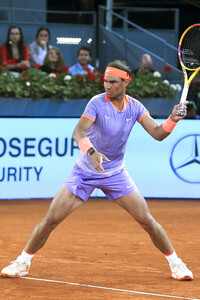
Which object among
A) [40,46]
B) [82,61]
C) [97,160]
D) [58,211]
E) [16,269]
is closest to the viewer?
[97,160]

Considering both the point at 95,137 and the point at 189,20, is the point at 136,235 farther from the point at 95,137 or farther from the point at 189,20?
the point at 189,20

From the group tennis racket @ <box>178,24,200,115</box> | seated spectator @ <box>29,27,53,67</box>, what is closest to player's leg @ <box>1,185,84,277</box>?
tennis racket @ <box>178,24,200,115</box>

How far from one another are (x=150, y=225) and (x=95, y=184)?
62cm

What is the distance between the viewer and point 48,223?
557cm

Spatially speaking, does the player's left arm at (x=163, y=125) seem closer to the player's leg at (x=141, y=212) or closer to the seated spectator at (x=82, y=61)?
the player's leg at (x=141, y=212)

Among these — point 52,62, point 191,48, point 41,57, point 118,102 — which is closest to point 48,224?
point 118,102

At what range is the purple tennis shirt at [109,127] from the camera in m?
5.47

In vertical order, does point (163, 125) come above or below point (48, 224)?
above

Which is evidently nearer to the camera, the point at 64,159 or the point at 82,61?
the point at 64,159

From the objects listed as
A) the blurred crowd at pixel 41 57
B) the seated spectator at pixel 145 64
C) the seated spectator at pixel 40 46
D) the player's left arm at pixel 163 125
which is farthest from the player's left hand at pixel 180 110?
the seated spectator at pixel 40 46

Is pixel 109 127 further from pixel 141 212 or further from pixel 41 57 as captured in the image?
pixel 41 57

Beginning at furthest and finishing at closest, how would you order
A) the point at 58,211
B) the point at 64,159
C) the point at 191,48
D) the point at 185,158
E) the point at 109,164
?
the point at 185,158
the point at 64,159
the point at 191,48
the point at 109,164
the point at 58,211

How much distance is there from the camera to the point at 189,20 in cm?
2289

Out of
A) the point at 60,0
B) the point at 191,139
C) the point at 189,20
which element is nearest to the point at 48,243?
the point at 191,139
